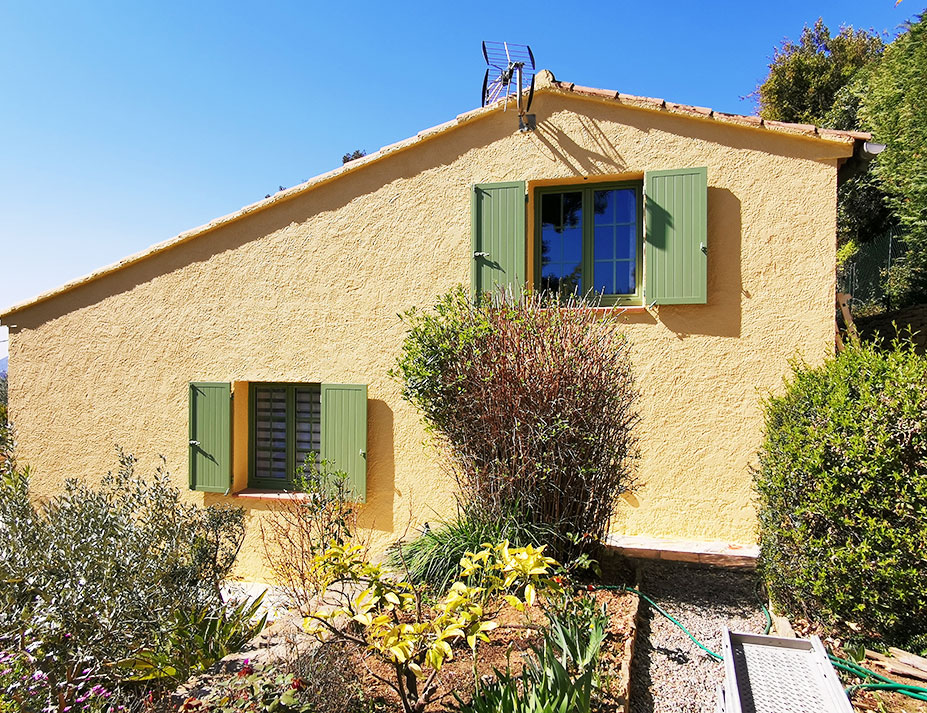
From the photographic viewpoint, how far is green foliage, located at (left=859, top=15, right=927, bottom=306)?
7594 millimetres

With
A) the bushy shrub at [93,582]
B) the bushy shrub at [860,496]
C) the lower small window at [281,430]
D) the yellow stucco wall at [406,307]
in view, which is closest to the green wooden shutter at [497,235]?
the yellow stucco wall at [406,307]

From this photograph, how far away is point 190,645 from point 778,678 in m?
3.15

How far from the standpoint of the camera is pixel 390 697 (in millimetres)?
2881

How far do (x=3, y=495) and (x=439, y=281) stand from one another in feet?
13.5

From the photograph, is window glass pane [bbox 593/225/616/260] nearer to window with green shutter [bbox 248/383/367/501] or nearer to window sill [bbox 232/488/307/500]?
window with green shutter [bbox 248/383/367/501]

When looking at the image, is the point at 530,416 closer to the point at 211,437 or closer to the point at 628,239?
the point at 628,239

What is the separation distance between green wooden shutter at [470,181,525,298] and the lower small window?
96.6 inches

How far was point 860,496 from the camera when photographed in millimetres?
3123

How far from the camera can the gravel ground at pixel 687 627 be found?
9.81 ft

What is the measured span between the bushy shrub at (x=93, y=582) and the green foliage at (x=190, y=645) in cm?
3

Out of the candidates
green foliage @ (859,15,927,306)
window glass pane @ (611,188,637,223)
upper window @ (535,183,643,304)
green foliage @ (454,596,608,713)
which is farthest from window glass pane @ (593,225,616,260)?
green foliage @ (859,15,927,306)

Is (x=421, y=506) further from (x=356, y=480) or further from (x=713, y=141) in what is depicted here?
(x=713, y=141)

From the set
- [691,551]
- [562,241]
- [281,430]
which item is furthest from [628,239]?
[281,430]

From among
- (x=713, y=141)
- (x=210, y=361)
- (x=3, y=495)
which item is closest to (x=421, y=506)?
(x=210, y=361)
